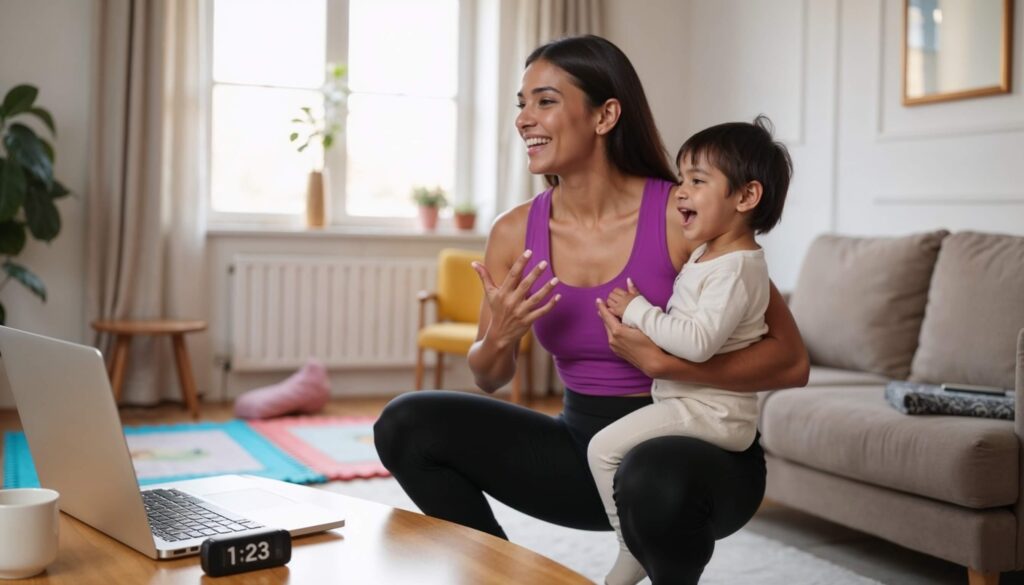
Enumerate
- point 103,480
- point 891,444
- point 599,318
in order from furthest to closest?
point 891,444 < point 599,318 < point 103,480

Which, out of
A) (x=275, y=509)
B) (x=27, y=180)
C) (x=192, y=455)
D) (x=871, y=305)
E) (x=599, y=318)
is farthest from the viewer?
(x=27, y=180)

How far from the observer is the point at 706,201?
1.85 meters

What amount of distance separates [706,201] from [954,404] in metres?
1.18

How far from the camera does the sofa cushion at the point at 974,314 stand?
3047mm

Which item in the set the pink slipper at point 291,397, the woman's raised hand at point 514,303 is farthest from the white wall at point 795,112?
the woman's raised hand at point 514,303

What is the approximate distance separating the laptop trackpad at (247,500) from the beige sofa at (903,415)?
1.57 m

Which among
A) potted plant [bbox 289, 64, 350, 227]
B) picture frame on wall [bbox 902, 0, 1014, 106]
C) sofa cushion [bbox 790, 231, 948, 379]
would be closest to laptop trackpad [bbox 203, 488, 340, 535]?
sofa cushion [bbox 790, 231, 948, 379]

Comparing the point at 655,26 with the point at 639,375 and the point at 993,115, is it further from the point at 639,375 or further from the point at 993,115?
the point at 639,375

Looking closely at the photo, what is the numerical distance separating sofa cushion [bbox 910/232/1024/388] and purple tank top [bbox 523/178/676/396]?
1.48 m

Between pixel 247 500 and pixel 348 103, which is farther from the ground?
pixel 348 103

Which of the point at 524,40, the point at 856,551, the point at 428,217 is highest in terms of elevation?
the point at 524,40

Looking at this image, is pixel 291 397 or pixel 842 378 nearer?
pixel 842 378

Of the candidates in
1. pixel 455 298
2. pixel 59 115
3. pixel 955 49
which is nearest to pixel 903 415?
pixel 955 49

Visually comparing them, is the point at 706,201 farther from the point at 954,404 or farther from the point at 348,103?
the point at 348,103
